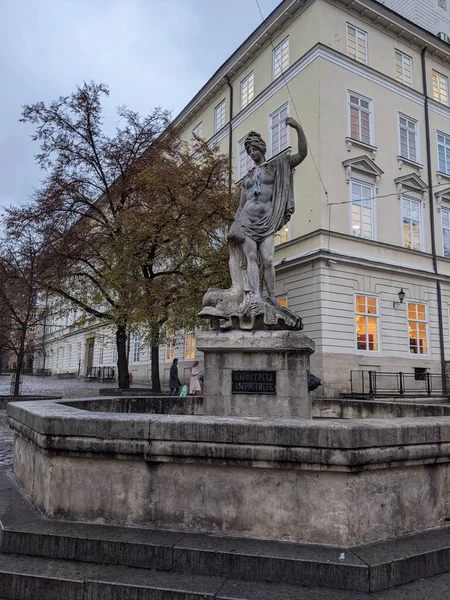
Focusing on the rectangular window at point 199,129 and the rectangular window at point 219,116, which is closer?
the rectangular window at point 219,116

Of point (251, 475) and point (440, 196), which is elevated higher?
point (440, 196)

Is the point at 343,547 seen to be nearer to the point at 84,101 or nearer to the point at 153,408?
the point at 153,408

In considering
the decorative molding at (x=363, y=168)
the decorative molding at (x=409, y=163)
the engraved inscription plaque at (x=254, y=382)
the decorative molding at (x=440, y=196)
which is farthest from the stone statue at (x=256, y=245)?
the decorative molding at (x=440, y=196)

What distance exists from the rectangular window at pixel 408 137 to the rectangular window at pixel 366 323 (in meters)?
8.37

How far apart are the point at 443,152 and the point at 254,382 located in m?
25.7

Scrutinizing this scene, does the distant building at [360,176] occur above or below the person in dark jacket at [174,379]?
above

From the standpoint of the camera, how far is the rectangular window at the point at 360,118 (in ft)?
77.8

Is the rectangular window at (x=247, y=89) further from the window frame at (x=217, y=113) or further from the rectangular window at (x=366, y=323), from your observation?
the rectangular window at (x=366, y=323)

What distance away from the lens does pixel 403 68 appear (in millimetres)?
26109

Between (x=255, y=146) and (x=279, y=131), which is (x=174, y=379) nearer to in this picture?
(x=255, y=146)

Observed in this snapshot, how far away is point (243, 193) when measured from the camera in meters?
7.30

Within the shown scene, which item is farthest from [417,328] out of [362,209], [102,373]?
[102,373]

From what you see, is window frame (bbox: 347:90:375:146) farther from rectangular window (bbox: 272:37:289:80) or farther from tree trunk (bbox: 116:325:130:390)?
tree trunk (bbox: 116:325:130:390)

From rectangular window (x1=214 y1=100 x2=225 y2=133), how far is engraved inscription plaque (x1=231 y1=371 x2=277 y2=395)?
27.3m
